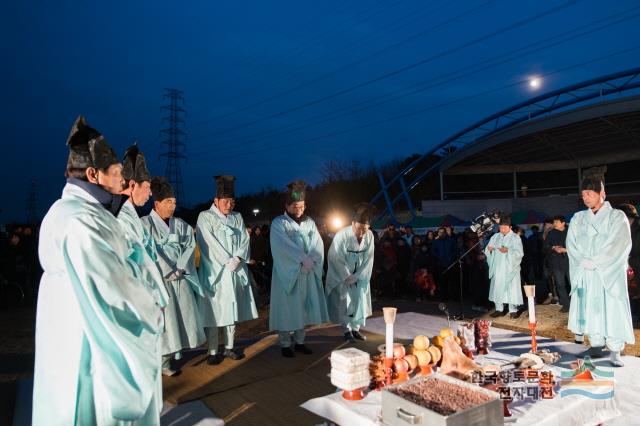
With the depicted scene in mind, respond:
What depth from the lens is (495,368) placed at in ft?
10.3

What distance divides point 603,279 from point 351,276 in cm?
310

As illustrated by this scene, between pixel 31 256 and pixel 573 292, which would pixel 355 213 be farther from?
pixel 31 256

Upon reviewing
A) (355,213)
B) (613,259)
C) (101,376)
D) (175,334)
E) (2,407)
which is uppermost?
(355,213)

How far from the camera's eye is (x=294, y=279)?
566 centimetres

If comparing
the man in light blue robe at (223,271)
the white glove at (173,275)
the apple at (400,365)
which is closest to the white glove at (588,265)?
the apple at (400,365)

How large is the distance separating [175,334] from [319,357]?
1.81m

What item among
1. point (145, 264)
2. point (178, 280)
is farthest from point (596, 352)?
point (145, 264)

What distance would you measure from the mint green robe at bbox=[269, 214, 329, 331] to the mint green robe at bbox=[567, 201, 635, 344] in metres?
3.21

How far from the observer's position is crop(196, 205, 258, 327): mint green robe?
5.35 m

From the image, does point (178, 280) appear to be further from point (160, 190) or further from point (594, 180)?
point (594, 180)

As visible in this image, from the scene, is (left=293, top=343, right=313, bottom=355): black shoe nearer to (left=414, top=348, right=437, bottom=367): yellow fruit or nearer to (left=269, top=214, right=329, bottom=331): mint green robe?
(left=269, top=214, right=329, bottom=331): mint green robe

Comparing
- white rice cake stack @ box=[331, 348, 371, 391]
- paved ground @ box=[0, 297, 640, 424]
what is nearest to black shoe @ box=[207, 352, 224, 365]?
paved ground @ box=[0, 297, 640, 424]

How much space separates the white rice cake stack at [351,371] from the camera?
2.94 m

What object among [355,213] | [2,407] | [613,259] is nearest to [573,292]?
[613,259]
